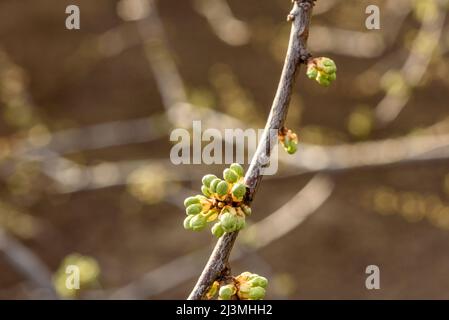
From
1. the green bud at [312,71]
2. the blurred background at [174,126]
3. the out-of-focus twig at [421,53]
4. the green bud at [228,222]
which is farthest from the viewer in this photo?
the blurred background at [174,126]

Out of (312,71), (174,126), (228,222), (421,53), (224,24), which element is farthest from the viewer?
(224,24)

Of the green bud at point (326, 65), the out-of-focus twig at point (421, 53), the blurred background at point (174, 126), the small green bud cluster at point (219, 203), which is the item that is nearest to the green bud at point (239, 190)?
the small green bud cluster at point (219, 203)

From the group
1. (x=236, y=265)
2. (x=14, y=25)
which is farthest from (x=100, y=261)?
(x=14, y=25)


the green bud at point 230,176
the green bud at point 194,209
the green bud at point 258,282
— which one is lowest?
the green bud at point 258,282

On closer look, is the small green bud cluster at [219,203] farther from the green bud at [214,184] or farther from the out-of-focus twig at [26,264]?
the out-of-focus twig at [26,264]

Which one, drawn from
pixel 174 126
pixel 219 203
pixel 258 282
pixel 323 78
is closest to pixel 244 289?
pixel 258 282

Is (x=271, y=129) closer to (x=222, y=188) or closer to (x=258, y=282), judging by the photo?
(x=222, y=188)
